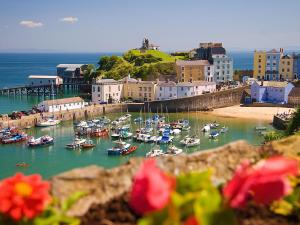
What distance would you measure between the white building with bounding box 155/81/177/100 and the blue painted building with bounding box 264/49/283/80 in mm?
18058

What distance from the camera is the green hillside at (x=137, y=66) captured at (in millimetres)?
64062

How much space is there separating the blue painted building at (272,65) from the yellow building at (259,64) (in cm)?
50

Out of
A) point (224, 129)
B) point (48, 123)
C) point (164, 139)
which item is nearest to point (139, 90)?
point (48, 123)

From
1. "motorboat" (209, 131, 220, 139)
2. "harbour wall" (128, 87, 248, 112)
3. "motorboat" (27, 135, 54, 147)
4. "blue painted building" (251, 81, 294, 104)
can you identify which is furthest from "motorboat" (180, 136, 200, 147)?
"blue painted building" (251, 81, 294, 104)

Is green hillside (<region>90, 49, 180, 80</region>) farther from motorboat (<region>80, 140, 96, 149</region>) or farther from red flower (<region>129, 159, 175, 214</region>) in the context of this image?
red flower (<region>129, 159, 175, 214</region>)

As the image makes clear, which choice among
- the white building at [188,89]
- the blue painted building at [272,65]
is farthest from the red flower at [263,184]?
the blue painted building at [272,65]

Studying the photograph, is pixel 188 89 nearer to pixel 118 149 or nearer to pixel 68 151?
pixel 68 151

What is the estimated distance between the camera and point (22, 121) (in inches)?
1697

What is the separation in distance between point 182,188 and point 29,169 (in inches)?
1021

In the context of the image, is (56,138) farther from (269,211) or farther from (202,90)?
(269,211)

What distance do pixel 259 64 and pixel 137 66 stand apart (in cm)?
1816

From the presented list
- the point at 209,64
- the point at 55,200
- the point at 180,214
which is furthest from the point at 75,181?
the point at 209,64

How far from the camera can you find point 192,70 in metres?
62.7

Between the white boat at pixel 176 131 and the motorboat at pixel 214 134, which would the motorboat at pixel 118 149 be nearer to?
the white boat at pixel 176 131
